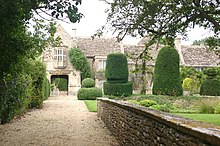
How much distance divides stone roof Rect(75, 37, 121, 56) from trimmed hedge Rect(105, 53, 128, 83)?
9565 mm

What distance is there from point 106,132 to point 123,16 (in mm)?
3784

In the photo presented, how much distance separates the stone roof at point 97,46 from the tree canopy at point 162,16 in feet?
102

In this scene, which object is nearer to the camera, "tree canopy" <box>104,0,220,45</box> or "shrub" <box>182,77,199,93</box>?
"tree canopy" <box>104,0,220,45</box>

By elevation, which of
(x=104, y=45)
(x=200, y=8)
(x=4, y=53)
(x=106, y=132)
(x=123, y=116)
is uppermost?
(x=104, y=45)

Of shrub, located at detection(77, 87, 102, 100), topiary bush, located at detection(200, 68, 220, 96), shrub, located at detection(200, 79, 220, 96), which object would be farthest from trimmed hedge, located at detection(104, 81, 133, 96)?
shrub, located at detection(200, 79, 220, 96)

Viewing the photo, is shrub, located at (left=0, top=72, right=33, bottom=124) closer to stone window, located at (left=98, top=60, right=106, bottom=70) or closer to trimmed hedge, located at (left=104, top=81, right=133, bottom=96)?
trimmed hedge, located at (left=104, top=81, right=133, bottom=96)

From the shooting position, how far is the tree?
8672 mm

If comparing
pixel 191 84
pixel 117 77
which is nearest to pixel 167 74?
pixel 117 77

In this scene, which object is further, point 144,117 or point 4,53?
point 4,53

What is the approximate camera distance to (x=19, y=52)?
8.61 metres

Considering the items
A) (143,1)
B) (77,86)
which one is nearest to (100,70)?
(77,86)

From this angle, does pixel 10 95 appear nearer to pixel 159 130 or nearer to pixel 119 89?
pixel 159 130

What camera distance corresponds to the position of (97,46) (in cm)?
4281

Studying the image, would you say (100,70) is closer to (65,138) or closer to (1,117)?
(1,117)
